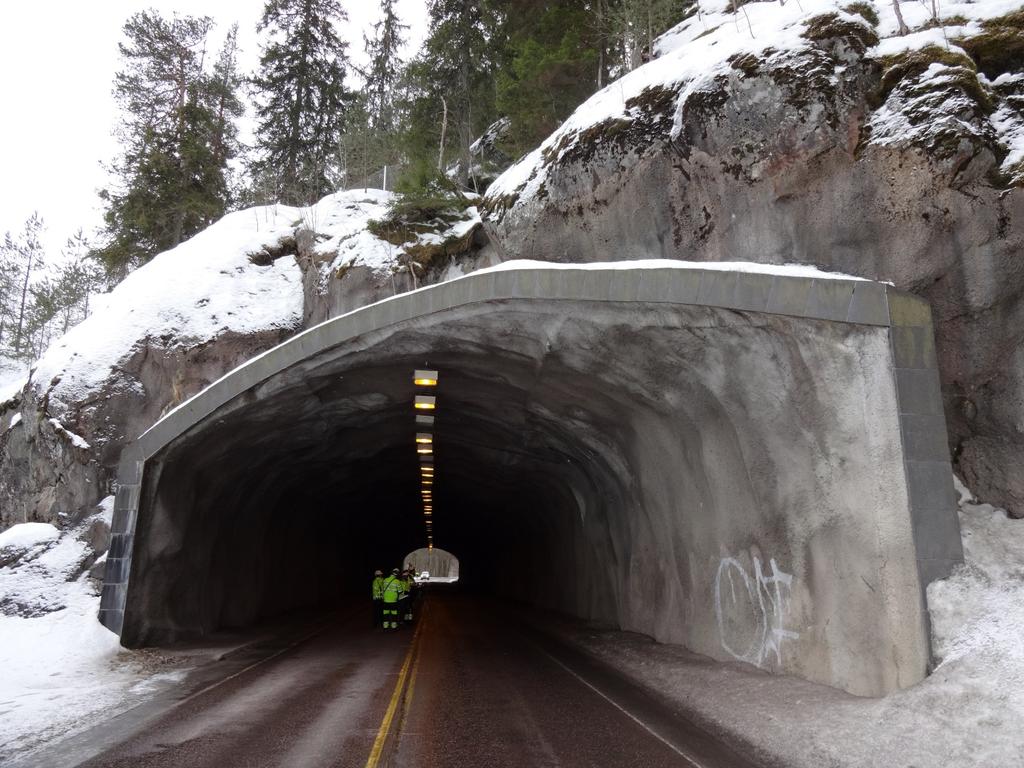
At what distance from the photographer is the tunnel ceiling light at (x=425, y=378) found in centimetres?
1464

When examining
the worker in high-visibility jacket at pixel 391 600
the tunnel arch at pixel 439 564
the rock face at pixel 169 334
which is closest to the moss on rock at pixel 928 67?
the rock face at pixel 169 334

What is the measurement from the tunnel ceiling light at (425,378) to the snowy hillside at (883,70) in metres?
4.10

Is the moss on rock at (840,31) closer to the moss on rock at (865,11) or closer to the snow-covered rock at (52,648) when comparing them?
the moss on rock at (865,11)

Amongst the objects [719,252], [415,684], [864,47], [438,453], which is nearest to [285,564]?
[438,453]

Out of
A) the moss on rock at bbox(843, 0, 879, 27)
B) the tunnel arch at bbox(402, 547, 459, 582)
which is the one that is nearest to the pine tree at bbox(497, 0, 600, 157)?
the moss on rock at bbox(843, 0, 879, 27)

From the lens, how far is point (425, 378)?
584 inches

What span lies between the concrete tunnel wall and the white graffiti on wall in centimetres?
4

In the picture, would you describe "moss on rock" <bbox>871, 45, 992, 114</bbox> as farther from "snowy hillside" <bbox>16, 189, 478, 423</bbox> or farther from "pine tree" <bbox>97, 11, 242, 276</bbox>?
"pine tree" <bbox>97, 11, 242, 276</bbox>

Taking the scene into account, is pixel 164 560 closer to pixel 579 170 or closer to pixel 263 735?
pixel 263 735

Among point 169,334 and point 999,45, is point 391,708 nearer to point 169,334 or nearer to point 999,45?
point 999,45

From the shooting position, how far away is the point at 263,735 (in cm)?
773

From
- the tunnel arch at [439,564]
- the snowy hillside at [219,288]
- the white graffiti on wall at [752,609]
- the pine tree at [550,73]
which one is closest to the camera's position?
the white graffiti on wall at [752,609]

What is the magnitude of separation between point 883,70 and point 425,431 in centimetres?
1360

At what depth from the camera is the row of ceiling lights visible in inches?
589
